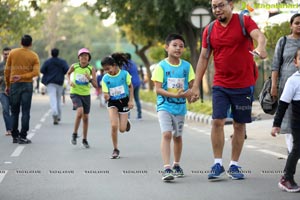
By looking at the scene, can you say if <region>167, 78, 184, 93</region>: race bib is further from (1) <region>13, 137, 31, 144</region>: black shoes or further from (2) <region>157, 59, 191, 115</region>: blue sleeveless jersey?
(1) <region>13, 137, 31, 144</region>: black shoes

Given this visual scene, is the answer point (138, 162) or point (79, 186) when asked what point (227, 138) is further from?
point (79, 186)

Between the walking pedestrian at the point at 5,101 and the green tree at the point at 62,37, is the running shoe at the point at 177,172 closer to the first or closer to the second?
the walking pedestrian at the point at 5,101

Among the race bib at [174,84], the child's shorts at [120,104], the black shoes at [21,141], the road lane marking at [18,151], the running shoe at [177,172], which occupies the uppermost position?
the race bib at [174,84]

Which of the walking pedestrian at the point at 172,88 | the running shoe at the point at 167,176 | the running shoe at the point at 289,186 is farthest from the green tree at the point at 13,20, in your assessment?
the running shoe at the point at 289,186

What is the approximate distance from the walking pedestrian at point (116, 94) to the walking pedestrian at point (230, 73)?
2.73 metres

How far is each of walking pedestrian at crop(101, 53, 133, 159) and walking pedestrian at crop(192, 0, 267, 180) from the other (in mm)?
2726

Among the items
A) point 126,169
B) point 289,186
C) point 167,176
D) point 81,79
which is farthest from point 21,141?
point 289,186

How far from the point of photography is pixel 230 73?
336 inches

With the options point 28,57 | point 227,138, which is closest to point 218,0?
point 28,57

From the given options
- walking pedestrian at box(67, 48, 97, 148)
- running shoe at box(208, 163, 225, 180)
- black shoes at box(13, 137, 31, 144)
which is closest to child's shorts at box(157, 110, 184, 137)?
running shoe at box(208, 163, 225, 180)

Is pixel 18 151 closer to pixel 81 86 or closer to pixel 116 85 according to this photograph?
pixel 81 86

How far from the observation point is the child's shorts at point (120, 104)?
11336mm

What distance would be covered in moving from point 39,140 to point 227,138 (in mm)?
3498

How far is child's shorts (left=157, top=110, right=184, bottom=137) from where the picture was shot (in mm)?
8898
